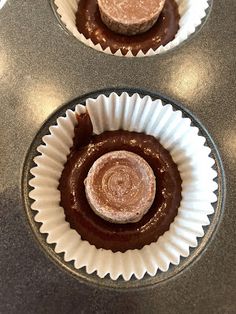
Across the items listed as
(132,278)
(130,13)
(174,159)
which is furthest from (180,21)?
(132,278)

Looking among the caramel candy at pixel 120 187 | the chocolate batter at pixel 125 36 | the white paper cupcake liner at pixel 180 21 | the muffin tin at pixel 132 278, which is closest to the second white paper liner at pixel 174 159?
the muffin tin at pixel 132 278

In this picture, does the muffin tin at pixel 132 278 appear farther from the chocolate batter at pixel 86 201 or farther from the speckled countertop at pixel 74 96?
the chocolate batter at pixel 86 201

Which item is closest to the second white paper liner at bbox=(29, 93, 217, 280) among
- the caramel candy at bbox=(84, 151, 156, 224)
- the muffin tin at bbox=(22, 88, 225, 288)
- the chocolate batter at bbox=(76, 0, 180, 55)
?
the muffin tin at bbox=(22, 88, 225, 288)

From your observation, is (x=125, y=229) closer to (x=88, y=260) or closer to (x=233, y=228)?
(x=88, y=260)

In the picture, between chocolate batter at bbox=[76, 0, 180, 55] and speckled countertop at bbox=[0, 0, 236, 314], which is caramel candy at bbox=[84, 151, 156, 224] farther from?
chocolate batter at bbox=[76, 0, 180, 55]

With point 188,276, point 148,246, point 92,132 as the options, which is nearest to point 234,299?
point 188,276

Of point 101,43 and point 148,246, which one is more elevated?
point 101,43

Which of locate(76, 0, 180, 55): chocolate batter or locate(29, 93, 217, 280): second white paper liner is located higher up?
locate(76, 0, 180, 55): chocolate batter
